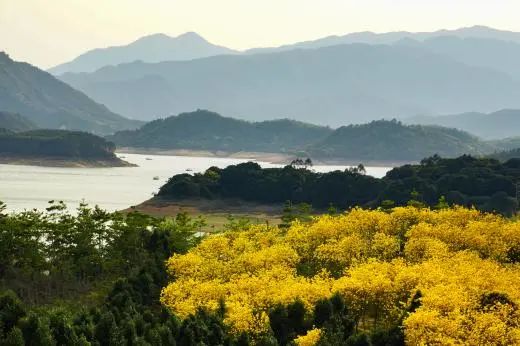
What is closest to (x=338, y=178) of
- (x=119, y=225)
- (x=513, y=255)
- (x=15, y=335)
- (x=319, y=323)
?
(x=119, y=225)

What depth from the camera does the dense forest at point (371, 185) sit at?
151 m

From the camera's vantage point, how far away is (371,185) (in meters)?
171

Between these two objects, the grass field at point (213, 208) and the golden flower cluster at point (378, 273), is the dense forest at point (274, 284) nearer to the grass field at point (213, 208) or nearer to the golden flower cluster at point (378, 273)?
the golden flower cluster at point (378, 273)

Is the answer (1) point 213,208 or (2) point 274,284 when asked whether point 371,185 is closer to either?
(1) point 213,208

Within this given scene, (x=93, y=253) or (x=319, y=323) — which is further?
(x=93, y=253)

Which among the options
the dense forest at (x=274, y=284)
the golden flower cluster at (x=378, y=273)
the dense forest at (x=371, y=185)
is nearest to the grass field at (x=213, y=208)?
the dense forest at (x=371, y=185)

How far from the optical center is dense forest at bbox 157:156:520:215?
151288 mm

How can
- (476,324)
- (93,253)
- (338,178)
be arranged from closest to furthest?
1. (476,324)
2. (93,253)
3. (338,178)

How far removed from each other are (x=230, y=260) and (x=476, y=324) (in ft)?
98.2

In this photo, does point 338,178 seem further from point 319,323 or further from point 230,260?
point 319,323

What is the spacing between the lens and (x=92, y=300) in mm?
73438

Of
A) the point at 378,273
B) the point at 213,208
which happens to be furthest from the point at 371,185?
the point at 378,273

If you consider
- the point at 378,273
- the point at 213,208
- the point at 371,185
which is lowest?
the point at 213,208

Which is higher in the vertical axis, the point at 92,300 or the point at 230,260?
the point at 230,260
